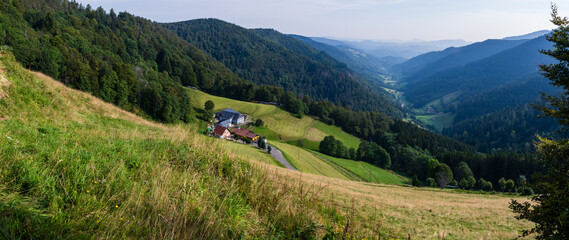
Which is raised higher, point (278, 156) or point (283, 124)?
point (283, 124)

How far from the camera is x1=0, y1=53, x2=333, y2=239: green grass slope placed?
10.3ft

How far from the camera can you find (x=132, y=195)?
12.8 ft

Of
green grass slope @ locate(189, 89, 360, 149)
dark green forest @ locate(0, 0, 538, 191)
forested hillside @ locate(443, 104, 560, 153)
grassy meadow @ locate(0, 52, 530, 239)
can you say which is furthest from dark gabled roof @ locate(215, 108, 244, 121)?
forested hillside @ locate(443, 104, 560, 153)

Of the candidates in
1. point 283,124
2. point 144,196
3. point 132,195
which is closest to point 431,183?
point 283,124

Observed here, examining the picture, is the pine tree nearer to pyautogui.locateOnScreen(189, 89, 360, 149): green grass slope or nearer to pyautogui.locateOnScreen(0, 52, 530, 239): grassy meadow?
pyautogui.locateOnScreen(0, 52, 530, 239): grassy meadow

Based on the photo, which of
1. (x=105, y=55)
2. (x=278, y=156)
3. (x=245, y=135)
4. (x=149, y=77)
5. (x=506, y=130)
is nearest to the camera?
(x=278, y=156)

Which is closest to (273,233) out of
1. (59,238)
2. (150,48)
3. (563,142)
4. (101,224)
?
(101,224)

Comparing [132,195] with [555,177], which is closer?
[132,195]

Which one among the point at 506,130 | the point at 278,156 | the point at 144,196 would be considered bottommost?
the point at 278,156

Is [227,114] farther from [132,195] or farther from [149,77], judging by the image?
[132,195]

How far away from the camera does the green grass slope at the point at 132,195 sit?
315cm

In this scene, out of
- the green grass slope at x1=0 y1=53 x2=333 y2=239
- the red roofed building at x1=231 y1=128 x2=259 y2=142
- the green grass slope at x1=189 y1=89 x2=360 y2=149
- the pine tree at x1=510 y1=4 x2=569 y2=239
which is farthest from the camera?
the green grass slope at x1=189 y1=89 x2=360 y2=149

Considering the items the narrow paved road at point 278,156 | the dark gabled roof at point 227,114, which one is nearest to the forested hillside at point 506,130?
the dark gabled roof at point 227,114

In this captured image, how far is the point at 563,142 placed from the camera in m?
7.68
